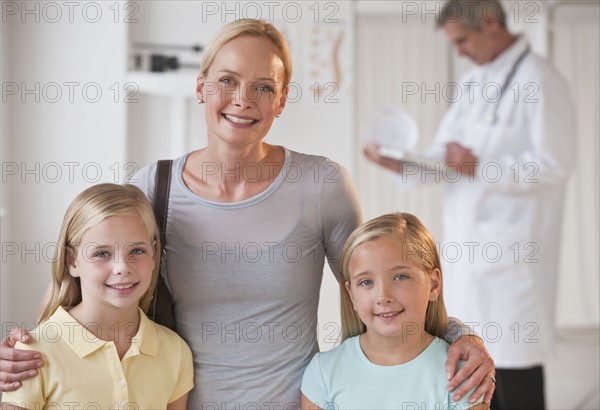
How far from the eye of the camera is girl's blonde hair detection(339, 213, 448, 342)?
→ 1350 millimetres

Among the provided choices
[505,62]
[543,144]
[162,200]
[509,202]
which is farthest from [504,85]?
[162,200]

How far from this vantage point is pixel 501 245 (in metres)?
2.78

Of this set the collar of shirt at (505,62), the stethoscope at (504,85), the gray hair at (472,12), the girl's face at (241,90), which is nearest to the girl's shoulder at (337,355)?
the girl's face at (241,90)

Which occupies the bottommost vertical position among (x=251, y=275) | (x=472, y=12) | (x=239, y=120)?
(x=251, y=275)

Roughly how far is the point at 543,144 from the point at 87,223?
1780mm

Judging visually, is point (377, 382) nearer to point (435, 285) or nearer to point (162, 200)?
point (435, 285)

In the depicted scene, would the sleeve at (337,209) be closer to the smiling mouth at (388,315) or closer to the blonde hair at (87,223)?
the smiling mouth at (388,315)

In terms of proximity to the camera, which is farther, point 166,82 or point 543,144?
point 166,82

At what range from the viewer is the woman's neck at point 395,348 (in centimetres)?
134

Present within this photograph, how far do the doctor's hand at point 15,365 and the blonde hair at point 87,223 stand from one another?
14 centimetres

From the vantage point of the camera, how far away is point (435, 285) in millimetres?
1395

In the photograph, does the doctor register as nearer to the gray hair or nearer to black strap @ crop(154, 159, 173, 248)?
the gray hair

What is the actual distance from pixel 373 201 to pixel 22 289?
4.76 feet

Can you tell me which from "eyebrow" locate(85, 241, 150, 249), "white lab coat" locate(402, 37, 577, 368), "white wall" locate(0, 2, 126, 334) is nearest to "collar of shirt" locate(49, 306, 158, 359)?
"eyebrow" locate(85, 241, 150, 249)
